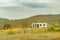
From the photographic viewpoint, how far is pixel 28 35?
7.25ft

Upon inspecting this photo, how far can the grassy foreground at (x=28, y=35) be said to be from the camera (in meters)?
2.18

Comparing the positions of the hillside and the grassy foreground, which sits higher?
the hillside

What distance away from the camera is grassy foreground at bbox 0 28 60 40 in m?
2.18

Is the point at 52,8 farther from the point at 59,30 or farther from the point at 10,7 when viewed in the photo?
the point at 10,7

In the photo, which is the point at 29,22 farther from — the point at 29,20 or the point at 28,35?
the point at 28,35

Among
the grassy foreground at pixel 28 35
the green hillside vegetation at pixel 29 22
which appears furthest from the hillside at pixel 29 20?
the grassy foreground at pixel 28 35

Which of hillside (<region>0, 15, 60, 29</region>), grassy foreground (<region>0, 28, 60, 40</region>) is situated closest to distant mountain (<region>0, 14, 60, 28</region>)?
hillside (<region>0, 15, 60, 29</region>)

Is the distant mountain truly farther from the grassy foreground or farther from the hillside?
the grassy foreground

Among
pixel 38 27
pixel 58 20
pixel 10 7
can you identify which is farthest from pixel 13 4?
pixel 58 20

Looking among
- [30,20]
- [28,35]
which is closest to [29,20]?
[30,20]

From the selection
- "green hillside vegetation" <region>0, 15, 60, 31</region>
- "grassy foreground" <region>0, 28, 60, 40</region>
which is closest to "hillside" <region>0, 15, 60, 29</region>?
"green hillside vegetation" <region>0, 15, 60, 31</region>

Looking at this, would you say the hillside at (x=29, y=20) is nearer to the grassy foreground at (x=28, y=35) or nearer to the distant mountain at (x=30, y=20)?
the distant mountain at (x=30, y=20)

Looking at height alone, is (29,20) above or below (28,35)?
above

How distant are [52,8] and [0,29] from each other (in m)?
1.10
